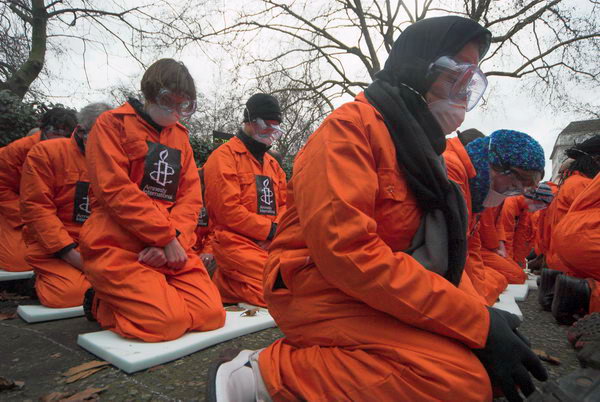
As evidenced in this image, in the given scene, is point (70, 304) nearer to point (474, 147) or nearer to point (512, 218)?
point (474, 147)

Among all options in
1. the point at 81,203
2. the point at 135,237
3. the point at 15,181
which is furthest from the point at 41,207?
the point at 15,181

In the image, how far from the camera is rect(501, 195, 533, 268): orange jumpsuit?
5.71m

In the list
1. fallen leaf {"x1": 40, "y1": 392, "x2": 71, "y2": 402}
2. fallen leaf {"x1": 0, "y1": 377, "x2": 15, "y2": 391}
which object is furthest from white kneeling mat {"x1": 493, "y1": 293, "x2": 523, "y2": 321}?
fallen leaf {"x1": 0, "y1": 377, "x2": 15, "y2": 391}

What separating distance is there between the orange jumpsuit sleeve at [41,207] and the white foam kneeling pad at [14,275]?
0.74m

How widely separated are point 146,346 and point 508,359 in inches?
73.3

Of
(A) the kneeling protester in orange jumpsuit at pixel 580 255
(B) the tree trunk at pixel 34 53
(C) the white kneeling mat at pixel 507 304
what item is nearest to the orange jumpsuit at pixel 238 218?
(C) the white kneeling mat at pixel 507 304

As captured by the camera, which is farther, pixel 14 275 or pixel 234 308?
pixel 14 275

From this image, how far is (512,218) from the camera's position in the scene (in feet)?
18.9

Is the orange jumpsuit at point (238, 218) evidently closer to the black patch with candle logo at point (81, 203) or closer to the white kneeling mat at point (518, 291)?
the black patch with candle logo at point (81, 203)

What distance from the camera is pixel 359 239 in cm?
130

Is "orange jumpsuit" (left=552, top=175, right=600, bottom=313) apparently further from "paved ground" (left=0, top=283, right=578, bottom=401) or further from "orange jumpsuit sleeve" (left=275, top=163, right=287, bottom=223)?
"orange jumpsuit sleeve" (left=275, top=163, right=287, bottom=223)

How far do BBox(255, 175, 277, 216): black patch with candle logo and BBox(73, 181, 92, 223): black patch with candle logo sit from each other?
1.55 metres

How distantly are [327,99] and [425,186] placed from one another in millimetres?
14454

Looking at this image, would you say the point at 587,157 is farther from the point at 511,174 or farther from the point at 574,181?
the point at 511,174
